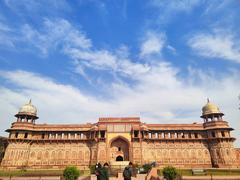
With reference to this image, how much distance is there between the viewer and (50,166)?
39688 millimetres

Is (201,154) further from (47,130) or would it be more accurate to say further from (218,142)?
(47,130)

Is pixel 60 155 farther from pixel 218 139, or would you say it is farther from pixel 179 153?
pixel 218 139

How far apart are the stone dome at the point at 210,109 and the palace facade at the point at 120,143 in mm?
231

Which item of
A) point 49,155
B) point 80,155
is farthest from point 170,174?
point 49,155

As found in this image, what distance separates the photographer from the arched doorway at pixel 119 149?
1599 inches

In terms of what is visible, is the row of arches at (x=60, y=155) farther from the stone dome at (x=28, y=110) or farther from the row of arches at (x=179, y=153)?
the row of arches at (x=179, y=153)

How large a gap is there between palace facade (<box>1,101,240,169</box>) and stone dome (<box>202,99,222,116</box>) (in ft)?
0.76

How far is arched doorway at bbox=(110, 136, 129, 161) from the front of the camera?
4062 centimetres

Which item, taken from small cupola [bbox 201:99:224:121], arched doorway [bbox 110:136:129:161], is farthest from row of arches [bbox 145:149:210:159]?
small cupola [bbox 201:99:224:121]

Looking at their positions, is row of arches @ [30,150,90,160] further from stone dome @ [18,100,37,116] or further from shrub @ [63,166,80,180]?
shrub @ [63,166,80,180]

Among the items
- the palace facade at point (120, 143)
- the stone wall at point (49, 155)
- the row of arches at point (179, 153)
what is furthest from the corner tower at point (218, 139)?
the stone wall at point (49, 155)

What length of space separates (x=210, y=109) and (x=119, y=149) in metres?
21.8

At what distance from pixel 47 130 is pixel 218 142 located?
35726 mm

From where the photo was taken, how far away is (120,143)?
41594 millimetres
